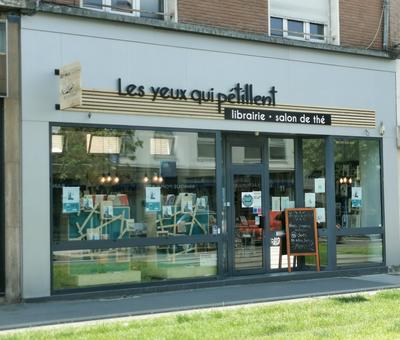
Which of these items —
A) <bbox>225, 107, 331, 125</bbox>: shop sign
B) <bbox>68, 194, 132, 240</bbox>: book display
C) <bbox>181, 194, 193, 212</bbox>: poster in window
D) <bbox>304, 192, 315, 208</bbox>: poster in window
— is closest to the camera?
<bbox>68, 194, 132, 240</bbox>: book display

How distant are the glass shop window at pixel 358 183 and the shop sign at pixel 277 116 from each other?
0.85 meters

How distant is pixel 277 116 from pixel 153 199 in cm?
339

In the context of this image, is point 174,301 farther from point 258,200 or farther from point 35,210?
point 258,200

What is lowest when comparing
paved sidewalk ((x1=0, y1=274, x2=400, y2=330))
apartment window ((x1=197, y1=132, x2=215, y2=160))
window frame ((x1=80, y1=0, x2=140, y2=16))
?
paved sidewalk ((x1=0, y1=274, x2=400, y2=330))

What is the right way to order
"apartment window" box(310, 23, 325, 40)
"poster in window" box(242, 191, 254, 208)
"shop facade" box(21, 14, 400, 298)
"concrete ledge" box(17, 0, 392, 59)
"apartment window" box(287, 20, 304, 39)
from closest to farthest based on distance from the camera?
"concrete ledge" box(17, 0, 392, 59) → "shop facade" box(21, 14, 400, 298) → "poster in window" box(242, 191, 254, 208) → "apartment window" box(287, 20, 304, 39) → "apartment window" box(310, 23, 325, 40)

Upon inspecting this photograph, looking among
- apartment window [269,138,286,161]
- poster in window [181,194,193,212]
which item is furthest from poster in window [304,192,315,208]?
poster in window [181,194,193,212]

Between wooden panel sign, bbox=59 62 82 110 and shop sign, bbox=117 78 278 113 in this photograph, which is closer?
wooden panel sign, bbox=59 62 82 110

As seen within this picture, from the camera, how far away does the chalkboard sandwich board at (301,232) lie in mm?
14945

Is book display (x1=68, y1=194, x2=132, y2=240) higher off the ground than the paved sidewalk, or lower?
higher

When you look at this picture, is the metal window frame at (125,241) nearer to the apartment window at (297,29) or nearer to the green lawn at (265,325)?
the green lawn at (265,325)

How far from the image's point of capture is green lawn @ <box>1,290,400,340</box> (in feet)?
27.2

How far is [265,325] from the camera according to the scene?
888 cm

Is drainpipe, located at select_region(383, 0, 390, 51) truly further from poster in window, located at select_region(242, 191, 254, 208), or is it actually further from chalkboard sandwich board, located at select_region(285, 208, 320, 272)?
poster in window, located at select_region(242, 191, 254, 208)

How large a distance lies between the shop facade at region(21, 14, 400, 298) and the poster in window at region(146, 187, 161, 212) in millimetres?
27
